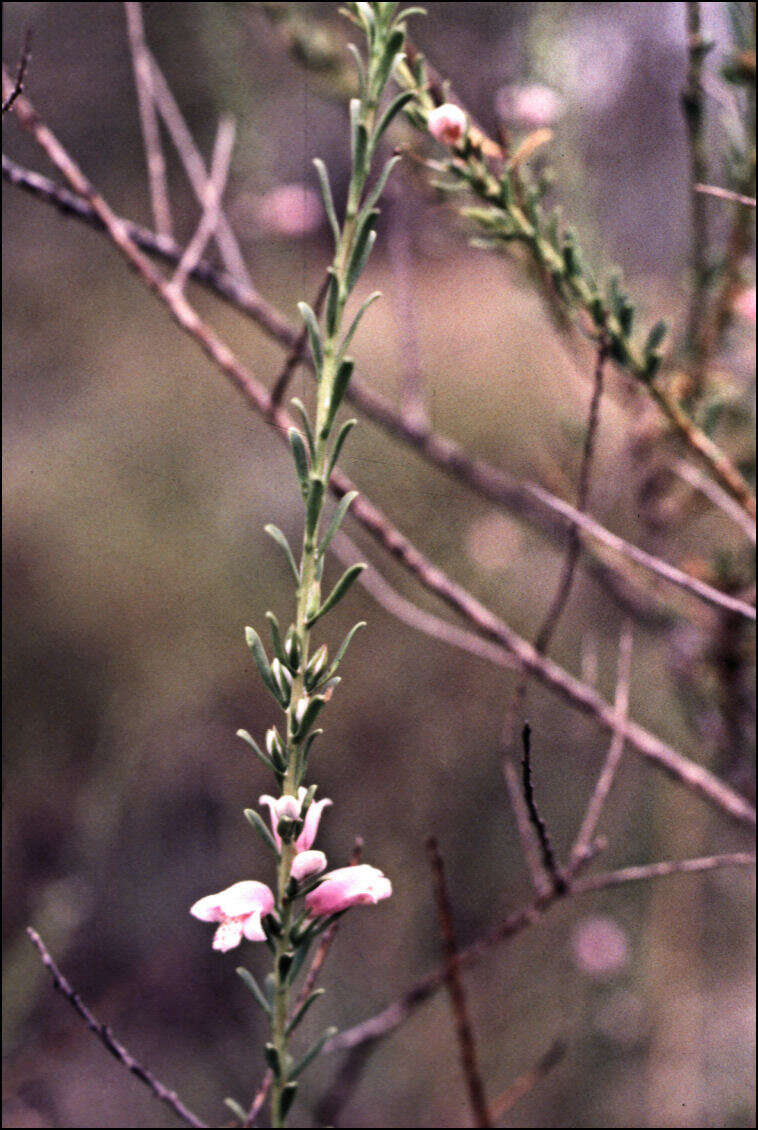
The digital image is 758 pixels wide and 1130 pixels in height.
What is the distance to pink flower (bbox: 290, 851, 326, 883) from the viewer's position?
20 centimetres

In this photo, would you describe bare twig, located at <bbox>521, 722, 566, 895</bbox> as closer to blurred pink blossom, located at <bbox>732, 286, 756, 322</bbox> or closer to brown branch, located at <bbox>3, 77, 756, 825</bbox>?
brown branch, located at <bbox>3, 77, 756, 825</bbox>

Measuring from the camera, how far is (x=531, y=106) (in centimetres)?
54

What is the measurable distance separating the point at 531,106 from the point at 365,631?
89cm

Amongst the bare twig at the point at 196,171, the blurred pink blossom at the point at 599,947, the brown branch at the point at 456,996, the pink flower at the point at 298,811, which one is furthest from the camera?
the blurred pink blossom at the point at 599,947

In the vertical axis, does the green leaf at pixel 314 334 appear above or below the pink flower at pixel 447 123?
below

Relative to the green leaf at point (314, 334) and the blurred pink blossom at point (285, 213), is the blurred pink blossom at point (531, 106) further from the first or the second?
the green leaf at point (314, 334)

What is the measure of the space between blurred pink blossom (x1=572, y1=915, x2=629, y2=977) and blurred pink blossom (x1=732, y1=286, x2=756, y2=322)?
76 centimetres

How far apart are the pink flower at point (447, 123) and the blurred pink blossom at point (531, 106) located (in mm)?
249

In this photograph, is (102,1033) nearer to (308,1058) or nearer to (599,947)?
(308,1058)

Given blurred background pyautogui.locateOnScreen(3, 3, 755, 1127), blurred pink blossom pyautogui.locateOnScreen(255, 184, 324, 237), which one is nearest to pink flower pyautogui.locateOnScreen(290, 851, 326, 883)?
blurred background pyautogui.locateOnScreen(3, 3, 755, 1127)

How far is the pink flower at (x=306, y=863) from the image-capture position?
196 mm

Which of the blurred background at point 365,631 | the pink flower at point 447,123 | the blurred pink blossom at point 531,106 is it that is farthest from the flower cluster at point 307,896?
the blurred pink blossom at point 531,106

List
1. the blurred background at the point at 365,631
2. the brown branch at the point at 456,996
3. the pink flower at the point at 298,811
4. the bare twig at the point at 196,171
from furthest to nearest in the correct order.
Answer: the blurred background at the point at 365,631 < the bare twig at the point at 196,171 < the brown branch at the point at 456,996 < the pink flower at the point at 298,811

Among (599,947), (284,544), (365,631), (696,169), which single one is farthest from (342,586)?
(365,631)
